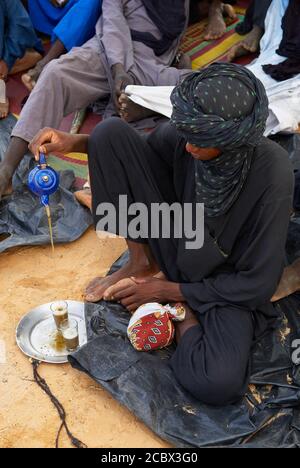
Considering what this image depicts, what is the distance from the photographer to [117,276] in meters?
2.56

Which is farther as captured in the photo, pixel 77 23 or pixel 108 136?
Result: pixel 77 23

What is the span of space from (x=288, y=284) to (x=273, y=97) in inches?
56.6

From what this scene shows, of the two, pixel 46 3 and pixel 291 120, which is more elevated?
pixel 46 3

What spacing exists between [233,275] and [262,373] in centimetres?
39

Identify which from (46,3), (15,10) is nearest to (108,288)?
(15,10)

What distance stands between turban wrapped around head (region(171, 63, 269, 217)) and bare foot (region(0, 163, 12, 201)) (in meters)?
1.36

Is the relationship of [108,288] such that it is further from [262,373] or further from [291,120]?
[291,120]

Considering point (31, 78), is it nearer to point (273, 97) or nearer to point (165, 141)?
point (273, 97)

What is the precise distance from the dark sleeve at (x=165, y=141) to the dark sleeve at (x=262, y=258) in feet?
1.46

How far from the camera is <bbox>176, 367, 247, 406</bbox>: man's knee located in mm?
2014

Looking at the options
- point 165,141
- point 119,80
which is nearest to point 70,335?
point 165,141

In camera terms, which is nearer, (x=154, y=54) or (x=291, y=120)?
(x=291, y=120)

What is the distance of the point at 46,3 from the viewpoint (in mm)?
4141

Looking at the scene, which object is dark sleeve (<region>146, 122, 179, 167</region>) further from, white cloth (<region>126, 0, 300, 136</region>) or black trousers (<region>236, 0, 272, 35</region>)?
black trousers (<region>236, 0, 272, 35</region>)
